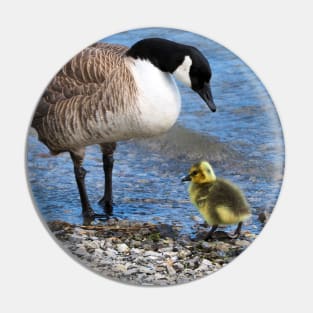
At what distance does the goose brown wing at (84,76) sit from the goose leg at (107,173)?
26 centimetres

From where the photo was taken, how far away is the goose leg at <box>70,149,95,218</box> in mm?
3469

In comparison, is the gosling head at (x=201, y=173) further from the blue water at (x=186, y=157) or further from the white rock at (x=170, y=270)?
the white rock at (x=170, y=270)

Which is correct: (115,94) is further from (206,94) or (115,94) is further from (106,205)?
(106,205)

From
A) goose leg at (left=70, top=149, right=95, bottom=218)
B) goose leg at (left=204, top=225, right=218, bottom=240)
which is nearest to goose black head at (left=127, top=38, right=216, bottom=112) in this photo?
goose leg at (left=70, top=149, right=95, bottom=218)

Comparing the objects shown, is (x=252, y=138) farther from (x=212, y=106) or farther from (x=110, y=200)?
(x=110, y=200)

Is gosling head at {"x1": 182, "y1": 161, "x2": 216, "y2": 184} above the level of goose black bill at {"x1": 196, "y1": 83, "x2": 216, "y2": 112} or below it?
below

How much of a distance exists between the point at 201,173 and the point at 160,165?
200mm

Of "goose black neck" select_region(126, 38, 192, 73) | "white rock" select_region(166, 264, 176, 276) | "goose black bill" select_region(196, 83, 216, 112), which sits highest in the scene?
"goose black neck" select_region(126, 38, 192, 73)

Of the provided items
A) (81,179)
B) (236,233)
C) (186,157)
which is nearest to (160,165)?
(186,157)

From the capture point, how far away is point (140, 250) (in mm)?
3494

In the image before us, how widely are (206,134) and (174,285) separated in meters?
0.75

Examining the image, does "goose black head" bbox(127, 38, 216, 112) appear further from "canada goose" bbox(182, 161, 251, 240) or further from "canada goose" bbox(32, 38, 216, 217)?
"canada goose" bbox(182, 161, 251, 240)

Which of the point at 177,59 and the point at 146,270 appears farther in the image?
the point at 146,270

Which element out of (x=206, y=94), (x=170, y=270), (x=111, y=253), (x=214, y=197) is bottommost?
(x=170, y=270)
